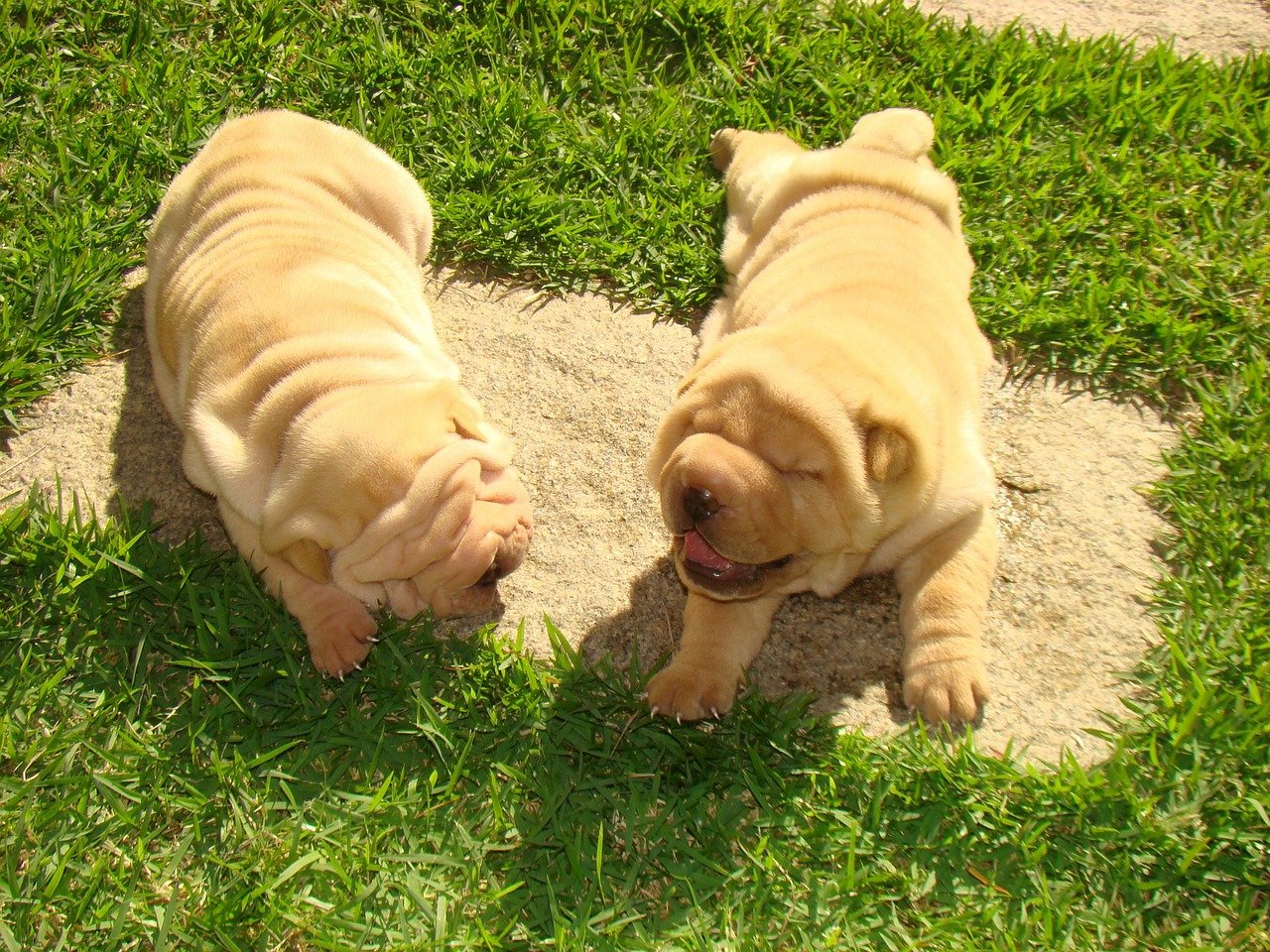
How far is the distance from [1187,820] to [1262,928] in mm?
286

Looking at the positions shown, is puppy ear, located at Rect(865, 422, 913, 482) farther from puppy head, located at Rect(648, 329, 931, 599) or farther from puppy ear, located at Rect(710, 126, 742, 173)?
puppy ear, located at Rect(710, 126, 742, 173)

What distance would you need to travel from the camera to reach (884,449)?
2721 millimetres

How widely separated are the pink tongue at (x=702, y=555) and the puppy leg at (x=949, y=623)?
0.61m

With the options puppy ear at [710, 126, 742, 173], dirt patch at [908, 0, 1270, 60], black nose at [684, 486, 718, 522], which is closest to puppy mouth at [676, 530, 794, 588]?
black nose at [684, 486, 718, 522]

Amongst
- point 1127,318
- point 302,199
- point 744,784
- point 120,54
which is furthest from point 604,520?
point 120,54

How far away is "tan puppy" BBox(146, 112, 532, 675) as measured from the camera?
2951mm

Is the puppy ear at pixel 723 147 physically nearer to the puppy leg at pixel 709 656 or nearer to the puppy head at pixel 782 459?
the puppy head at pixel 782 459

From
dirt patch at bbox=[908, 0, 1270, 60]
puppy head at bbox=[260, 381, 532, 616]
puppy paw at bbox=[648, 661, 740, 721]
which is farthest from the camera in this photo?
dirt patch at bbox=[908, 0, 1270, 60]

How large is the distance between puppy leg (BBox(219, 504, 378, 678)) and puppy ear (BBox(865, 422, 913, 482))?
4.90ft

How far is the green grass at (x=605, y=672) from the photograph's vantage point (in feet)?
9.17

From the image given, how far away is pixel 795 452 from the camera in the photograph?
271cm

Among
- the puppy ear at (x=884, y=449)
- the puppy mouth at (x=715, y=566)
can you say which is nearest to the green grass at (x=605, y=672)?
the puppy mouth at (x=715, y=566)

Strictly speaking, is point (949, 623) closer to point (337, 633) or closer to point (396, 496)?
point (396, 496)

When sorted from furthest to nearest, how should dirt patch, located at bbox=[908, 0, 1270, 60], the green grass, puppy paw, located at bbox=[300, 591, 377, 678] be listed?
dirt patch, located at bbox=[908, 0, 1270, 60] → puppy paw, located at bbox=[300, 591, 377, 678] → the green grass
